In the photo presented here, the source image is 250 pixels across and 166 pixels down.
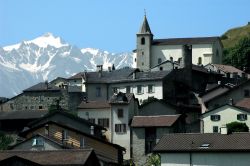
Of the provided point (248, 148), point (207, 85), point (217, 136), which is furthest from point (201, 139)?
point (207, 85)

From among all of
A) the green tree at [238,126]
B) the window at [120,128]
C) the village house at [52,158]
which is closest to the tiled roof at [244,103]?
the green tree at [238,126]

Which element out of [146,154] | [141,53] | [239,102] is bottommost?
[146,154]

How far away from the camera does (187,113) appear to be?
93.9 meters

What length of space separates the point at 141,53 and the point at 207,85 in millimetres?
26970

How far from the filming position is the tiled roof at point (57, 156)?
5266 cm

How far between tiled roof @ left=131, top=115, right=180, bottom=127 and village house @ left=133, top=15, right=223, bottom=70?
50633 mm

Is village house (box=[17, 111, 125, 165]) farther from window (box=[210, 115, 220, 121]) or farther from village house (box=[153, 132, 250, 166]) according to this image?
window (box=[210, 115, 220, 121])

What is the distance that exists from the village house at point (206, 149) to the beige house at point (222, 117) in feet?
62.7

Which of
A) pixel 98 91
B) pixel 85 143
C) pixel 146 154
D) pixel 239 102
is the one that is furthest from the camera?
pixel 98 91

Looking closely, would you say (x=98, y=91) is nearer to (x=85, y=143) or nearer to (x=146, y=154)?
(x=146, y=154)

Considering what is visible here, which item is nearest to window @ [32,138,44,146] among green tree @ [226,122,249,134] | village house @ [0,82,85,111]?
green tree @ [226,122,249,134]

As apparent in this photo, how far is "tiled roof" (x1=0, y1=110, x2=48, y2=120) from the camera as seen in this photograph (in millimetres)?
100625

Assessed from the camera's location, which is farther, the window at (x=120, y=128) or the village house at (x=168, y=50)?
the village house at (x=168, y=50)

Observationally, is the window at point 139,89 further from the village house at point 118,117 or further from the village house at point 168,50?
the village house at point 168,50
